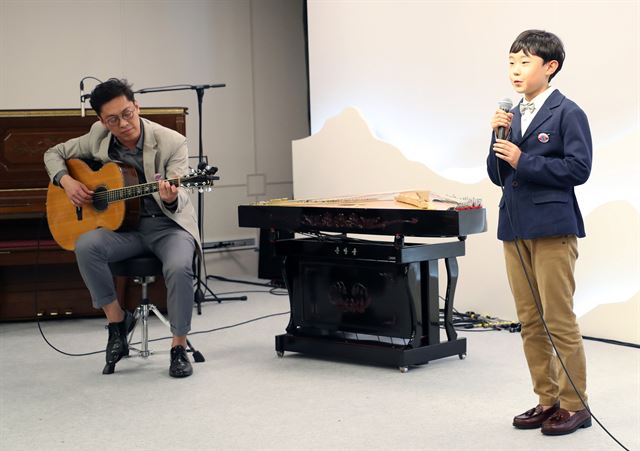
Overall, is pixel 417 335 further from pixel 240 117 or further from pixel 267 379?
Answer: pixel 240 117

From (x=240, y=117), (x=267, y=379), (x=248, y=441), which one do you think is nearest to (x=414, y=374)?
(x=267, y=379)

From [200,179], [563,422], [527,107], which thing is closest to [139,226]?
[200,179]

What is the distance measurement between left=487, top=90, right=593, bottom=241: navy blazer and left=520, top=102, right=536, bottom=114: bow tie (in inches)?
1.1

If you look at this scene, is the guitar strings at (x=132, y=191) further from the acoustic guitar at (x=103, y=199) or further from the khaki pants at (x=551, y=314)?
the khaki pants at (x=551, y=314)

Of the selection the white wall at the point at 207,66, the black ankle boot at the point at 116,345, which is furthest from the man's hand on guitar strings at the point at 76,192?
the white wall at the point at 207,66

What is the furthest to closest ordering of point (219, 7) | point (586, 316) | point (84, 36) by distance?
point (219, 7)
point (84, 36)
point (586, 316)

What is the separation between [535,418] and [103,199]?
209 cm

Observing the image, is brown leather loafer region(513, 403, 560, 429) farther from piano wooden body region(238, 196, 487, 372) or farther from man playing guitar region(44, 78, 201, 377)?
man playing guitar region(44, 78, 201, 377)

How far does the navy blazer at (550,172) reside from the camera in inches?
109

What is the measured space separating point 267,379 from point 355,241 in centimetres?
72

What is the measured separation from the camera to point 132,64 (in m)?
6.84

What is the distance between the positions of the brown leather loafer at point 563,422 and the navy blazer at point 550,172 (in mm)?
592

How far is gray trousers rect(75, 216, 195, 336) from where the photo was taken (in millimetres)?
3936

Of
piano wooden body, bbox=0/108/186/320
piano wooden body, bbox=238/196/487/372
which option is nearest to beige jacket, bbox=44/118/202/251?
piano wooden body, bbox=238/196/487/372
